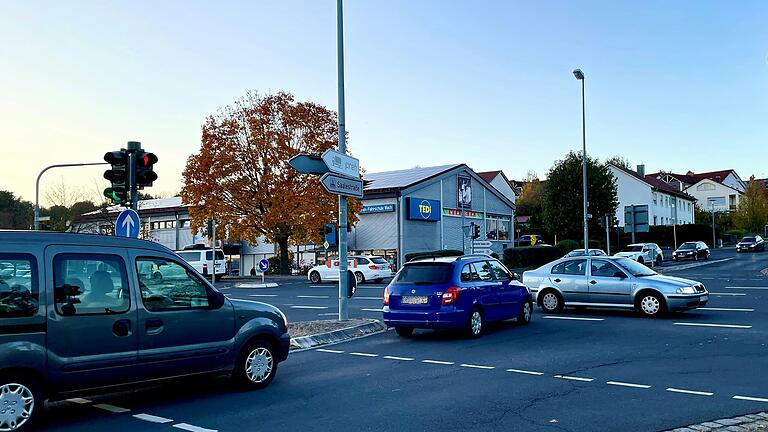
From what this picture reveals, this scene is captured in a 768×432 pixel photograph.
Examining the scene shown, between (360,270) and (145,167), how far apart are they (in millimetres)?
26253

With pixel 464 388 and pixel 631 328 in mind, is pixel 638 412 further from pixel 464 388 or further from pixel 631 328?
pixel 631 328

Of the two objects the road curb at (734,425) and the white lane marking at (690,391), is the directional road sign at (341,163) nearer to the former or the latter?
the white lane marking at (690,391)

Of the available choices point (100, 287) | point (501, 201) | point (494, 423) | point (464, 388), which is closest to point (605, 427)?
point (494, 423)

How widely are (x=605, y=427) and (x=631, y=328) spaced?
8.10 m

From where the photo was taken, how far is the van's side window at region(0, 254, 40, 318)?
6.34m

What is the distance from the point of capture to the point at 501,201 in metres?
61.1

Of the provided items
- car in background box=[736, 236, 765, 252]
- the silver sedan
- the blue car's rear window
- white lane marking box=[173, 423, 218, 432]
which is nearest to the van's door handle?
white lane marking box=[173, 423, 218, 432]

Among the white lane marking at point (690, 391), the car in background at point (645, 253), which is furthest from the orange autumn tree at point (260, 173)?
the white lane marking at point (690, 391)

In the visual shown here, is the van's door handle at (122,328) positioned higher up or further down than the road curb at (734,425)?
higher up

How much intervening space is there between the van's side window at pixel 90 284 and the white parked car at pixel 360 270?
1166 inches

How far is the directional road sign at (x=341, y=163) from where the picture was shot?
13.7m

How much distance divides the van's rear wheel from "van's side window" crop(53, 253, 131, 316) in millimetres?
710

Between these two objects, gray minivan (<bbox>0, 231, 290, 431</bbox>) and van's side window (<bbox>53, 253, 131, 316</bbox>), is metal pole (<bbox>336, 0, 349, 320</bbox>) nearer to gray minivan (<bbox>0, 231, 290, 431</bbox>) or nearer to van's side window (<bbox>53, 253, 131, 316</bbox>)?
gray minivan (<bbox>0, 231, 290, 431</bbox>)

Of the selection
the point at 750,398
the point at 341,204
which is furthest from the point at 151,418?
the point at 341,204
